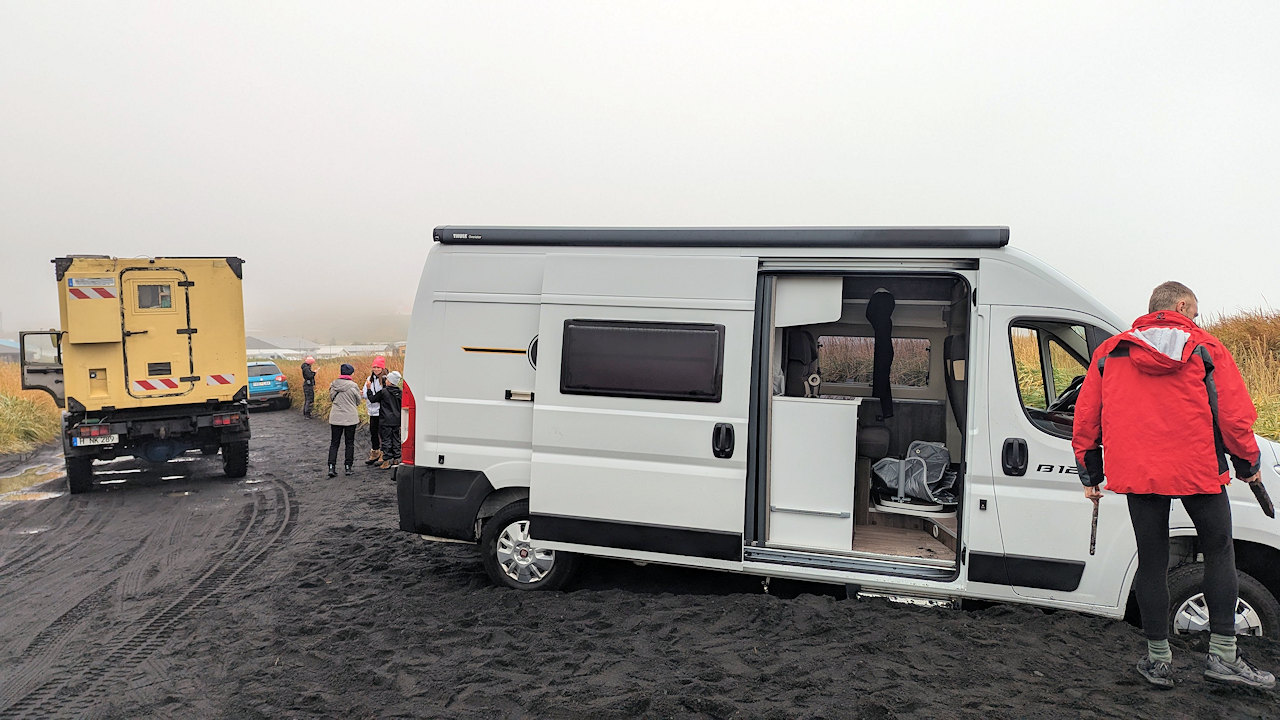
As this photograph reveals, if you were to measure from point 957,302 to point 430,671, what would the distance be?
450cm

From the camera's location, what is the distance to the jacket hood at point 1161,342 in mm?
3898

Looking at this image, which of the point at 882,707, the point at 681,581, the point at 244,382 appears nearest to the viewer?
the point at 882,707

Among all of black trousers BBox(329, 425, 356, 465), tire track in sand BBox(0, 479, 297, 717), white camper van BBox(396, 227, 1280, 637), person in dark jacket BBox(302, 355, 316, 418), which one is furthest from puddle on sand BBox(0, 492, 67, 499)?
white camper van BBox(396, 227, 1280, 637)

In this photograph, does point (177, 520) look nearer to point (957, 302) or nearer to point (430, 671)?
point (430, 671)

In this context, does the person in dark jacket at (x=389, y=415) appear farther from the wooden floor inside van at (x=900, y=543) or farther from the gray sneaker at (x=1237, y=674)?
the gray sneaker at (x=1237, y=674)

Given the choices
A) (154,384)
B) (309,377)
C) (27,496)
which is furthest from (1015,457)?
(309,377)

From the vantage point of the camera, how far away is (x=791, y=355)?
20.1ft


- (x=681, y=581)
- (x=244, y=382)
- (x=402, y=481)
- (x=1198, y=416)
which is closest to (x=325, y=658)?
(x=402, y=481)

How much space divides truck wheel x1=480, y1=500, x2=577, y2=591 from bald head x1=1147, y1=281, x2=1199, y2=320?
405cm

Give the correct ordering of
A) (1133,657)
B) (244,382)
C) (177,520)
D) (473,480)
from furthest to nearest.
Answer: (244,382), (177,520), (473,480), (1133,657)

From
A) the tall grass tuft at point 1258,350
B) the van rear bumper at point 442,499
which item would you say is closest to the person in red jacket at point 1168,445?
the van rear bumper at point 442,499

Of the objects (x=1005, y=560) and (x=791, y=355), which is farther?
(x=791, y=355)

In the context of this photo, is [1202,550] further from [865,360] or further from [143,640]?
[143,640]

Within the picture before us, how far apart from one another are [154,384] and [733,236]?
992 cm
